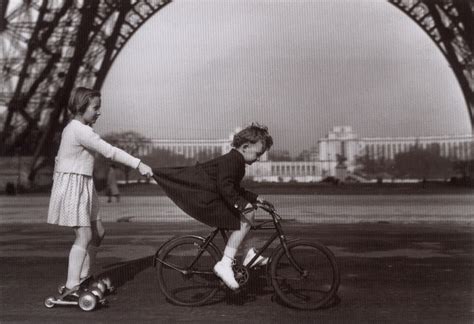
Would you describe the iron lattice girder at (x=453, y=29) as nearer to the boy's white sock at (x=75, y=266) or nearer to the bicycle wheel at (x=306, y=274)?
the bicycle wheel at (x=306, y=274)

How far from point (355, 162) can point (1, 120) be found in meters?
52.9

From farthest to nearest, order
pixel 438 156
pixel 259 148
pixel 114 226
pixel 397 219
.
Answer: pixel 438 156
pixel 397 219
pixel 114 226
pixel 259 148

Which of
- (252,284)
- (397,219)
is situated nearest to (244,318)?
(252,284)

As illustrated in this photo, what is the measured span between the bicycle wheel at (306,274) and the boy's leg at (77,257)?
1.24 m

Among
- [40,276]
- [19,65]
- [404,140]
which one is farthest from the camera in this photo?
[404,140]

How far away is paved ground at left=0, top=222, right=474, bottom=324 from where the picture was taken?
3617 mm

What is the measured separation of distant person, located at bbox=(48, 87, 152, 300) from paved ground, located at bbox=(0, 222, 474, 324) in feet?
1.17

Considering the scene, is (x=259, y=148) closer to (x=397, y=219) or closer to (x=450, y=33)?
(x=397, y=219)

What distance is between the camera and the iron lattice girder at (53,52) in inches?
846

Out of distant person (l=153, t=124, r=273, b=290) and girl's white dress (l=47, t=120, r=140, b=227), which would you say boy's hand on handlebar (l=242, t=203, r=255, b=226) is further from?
girl's white dress (l=47, t=120, r=140, b=227)

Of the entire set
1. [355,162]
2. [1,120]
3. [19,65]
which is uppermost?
[19,65]

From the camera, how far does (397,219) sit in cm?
1058

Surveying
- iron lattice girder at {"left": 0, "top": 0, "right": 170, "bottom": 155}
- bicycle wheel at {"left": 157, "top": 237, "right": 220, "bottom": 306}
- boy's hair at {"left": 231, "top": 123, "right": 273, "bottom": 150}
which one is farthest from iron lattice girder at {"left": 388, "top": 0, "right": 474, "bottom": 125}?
bicycle wheel at {"left": 157, "top": 237, "right": 220, "bottom": 306}

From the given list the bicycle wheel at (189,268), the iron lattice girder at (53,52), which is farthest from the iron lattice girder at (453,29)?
the bicycle wheel at (189,268)
